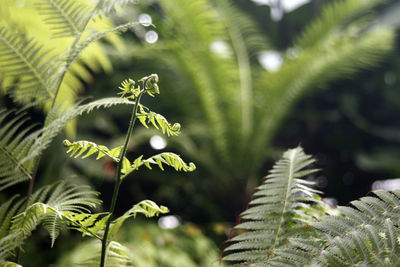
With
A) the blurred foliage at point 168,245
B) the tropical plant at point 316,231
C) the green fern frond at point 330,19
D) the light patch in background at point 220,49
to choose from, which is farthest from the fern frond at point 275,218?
the green fern frond at point 330,19

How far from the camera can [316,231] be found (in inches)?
19.2

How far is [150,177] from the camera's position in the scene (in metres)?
2.79

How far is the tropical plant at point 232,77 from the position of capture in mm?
2518

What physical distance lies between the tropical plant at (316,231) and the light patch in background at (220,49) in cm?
204

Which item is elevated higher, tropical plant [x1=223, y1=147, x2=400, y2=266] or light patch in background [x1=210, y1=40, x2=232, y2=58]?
light patch in background [x1=210, y1=40, x2=232, y2=58]

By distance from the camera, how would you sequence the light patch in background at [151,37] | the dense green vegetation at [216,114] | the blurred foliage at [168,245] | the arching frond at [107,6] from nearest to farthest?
the arching frond at [107,6], the blurred foliage at [168,245], the dense green vegetation at [216,114], the light patch in background at [151,37]

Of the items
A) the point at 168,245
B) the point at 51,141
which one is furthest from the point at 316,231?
the point at 168,245

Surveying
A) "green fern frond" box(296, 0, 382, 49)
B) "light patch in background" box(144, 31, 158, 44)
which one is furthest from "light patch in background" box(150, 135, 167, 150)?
"green fern frond" box(296, 0, 382, 49)

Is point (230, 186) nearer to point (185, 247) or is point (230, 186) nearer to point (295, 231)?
point (185, 247)

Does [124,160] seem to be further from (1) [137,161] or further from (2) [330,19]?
(2) [330,19]

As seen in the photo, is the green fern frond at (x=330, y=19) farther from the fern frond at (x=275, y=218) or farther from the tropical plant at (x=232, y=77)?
the fern frond at (x=275, y=218)

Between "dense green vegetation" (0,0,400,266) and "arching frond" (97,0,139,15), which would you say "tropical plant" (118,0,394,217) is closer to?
"dense green vegetation" (0,0,400,266)

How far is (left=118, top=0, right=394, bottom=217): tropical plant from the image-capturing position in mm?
2518

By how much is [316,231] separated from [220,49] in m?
2.22
